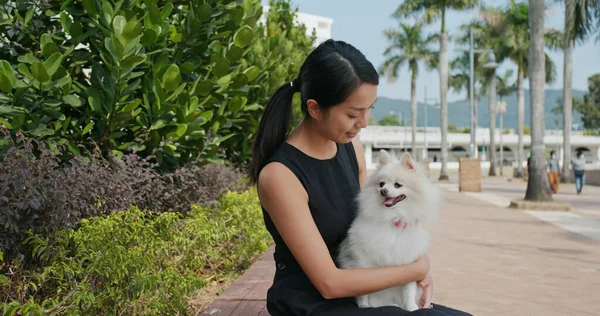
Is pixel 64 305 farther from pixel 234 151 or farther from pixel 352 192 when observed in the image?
pixel 234 151

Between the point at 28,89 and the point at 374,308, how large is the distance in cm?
447

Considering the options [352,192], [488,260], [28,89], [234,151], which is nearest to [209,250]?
[28,89]

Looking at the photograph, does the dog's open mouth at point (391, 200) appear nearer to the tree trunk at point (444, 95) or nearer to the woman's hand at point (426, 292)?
the woman's hand at point (426, 292)

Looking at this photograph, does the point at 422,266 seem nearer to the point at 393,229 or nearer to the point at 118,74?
the point at 393,229

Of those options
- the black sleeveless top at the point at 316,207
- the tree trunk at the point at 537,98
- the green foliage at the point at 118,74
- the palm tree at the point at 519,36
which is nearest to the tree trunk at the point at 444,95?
the palm tree at the point at 519,36

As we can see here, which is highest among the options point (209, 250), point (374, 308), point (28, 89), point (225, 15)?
point (225, 15)

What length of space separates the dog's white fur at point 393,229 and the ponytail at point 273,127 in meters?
0.45

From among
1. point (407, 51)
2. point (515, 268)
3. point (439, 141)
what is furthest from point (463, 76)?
point (515, 268)

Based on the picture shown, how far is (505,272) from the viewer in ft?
31.9

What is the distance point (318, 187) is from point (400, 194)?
350mm

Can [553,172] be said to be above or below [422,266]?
below

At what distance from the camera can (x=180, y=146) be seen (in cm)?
820

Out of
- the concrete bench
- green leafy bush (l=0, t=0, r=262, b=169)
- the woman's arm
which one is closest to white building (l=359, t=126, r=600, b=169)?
green leafy bush (l=0, t=0, r=262, b=169)

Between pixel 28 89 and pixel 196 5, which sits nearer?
pixel 28 89
